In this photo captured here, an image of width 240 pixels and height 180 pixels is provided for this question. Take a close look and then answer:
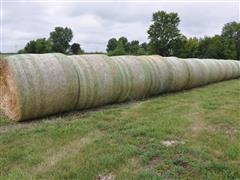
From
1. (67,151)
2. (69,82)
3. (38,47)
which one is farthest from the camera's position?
(38,47)

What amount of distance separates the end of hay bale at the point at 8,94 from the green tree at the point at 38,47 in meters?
42.7

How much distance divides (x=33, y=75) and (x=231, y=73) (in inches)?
707

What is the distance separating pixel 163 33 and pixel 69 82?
47.2m

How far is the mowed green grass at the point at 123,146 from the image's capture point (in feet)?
14.9

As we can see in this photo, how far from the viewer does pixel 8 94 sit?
25.2ft

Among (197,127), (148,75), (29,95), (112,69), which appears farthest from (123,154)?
(148,75)

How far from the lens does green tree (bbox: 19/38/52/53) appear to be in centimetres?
5005

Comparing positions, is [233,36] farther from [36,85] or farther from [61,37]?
[36,85]

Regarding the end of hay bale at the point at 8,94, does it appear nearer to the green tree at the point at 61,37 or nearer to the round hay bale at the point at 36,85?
the round hay bale at the point at 36,85

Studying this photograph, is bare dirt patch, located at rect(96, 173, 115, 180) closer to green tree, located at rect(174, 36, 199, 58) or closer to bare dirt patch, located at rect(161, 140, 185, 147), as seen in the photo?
bare dirt patch, located at rect(161, 140, 185, 147)

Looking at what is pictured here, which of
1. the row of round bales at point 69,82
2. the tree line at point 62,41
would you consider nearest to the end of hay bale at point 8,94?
the row of round bales at point 69,82

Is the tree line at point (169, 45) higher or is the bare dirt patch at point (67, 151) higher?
the tree line at point (169, 45)

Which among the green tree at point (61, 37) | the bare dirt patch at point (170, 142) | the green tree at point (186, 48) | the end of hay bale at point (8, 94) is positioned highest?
the green tree at point (61, 37)

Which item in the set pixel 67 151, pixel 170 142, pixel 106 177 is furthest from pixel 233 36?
pixel 106 177
